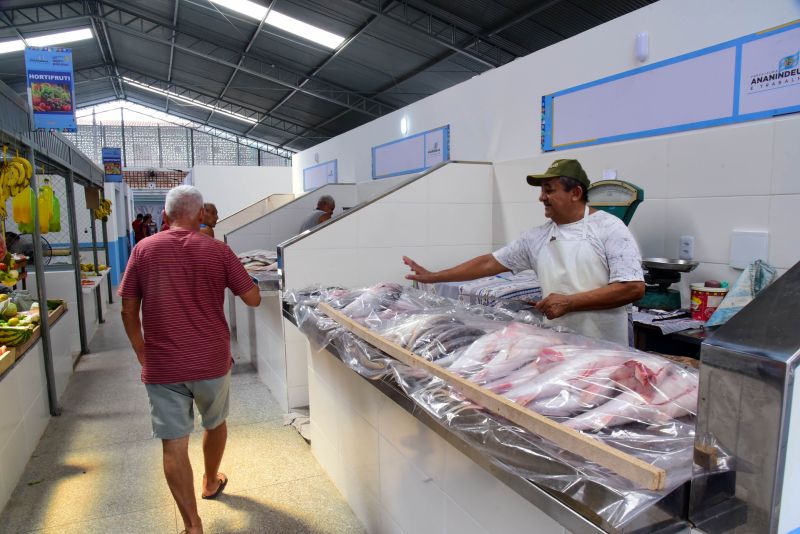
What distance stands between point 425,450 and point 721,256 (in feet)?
6.80

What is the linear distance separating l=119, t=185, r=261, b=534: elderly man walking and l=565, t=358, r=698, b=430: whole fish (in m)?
1.81

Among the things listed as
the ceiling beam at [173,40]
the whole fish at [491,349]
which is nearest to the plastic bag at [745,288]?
the whole fish at [491,349]

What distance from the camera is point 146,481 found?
9.68 ft

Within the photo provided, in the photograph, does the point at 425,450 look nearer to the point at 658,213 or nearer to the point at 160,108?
the point at 658,213

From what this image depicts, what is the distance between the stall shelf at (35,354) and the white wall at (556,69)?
3.63 meters

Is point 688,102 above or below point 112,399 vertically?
above

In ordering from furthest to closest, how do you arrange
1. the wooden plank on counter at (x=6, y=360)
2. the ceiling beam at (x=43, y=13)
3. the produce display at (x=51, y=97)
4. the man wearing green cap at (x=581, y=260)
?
the ceiling beam at (x=43, y=13) → the produce display at (x=51, y=97) → the wooden plank on counter at (x=6, y=360) → the man wearing green cap at (x=581, y=260)

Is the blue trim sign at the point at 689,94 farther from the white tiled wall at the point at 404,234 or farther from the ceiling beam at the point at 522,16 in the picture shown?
the ceiling beam at the point at 522,16

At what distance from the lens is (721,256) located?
279 centimetres

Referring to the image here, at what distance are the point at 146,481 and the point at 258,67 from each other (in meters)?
11.4

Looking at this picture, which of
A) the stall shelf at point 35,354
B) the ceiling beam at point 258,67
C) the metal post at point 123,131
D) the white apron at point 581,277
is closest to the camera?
the white apron at point 581,277

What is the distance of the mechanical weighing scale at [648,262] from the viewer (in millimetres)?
2811

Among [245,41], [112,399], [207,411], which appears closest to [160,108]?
[245,41]

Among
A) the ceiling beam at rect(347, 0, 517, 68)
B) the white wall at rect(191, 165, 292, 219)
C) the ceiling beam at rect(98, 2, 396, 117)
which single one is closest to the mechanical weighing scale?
the ceiling beam at rect(347, 0, 517, 68)
